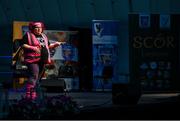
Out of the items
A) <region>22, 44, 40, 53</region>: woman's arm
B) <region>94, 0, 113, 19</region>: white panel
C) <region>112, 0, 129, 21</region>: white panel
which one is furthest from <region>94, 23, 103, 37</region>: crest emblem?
<region>22, 44, 40, 53</region>: woman's arm

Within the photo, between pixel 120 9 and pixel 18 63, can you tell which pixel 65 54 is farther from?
pixel 120 9

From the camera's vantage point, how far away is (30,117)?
1187cm

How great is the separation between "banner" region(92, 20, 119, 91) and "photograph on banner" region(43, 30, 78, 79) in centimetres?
79

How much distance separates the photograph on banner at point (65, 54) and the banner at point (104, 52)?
786 millimetres

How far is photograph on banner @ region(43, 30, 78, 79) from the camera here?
2242 centimetres

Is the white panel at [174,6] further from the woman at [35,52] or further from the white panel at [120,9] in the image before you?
the woman at [35,52]

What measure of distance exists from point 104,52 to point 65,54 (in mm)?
1464

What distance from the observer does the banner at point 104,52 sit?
2205cm

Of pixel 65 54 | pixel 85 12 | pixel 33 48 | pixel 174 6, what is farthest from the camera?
pixel 85 12

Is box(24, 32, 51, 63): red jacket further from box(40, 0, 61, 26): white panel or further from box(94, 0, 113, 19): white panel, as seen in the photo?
box(40, 0, 61, 26): white panel

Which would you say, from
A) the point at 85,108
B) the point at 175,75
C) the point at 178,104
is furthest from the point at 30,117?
the point at 175,75

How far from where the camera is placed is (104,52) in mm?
22125

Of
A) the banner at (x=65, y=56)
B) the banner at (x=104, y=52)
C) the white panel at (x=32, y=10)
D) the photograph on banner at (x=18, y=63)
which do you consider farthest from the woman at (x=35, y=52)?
the white panel at (x=32, y=10)

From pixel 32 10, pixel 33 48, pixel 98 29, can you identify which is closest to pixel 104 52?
pixel 98 29
